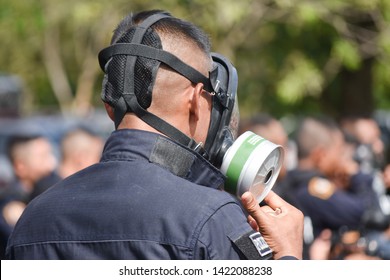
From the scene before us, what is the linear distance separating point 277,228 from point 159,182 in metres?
0.39

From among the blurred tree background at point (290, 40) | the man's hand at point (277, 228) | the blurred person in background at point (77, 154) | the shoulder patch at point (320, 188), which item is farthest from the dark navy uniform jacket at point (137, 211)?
the blurred tree background at point (290, 40)

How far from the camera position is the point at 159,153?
248cm

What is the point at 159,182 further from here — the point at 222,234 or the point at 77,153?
Answer: the point at 77,153

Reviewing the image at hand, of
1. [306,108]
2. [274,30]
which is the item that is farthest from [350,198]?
[306,108]

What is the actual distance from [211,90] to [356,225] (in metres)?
4.40

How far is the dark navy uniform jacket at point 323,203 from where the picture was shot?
6602 millimetres

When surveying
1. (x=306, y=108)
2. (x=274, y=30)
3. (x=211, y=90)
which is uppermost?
(x=211, y=90)

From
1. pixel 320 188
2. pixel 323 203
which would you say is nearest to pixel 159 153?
pixel 323 203

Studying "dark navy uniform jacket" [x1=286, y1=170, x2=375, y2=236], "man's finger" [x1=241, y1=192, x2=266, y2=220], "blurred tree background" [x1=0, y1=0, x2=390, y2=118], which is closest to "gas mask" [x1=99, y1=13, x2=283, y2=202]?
"man's finger" [x1=241, y1=192, x2=266, y2=220]

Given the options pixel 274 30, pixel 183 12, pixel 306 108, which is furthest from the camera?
pixel 306 108

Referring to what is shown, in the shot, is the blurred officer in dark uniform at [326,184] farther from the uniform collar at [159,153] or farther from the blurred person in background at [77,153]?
the uniform collar at [159,153]

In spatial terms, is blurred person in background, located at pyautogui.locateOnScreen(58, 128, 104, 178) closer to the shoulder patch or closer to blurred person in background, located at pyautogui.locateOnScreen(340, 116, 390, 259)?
the shoulder patch

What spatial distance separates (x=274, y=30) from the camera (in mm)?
13094

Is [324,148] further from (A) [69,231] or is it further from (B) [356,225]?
(A) [69,231]
